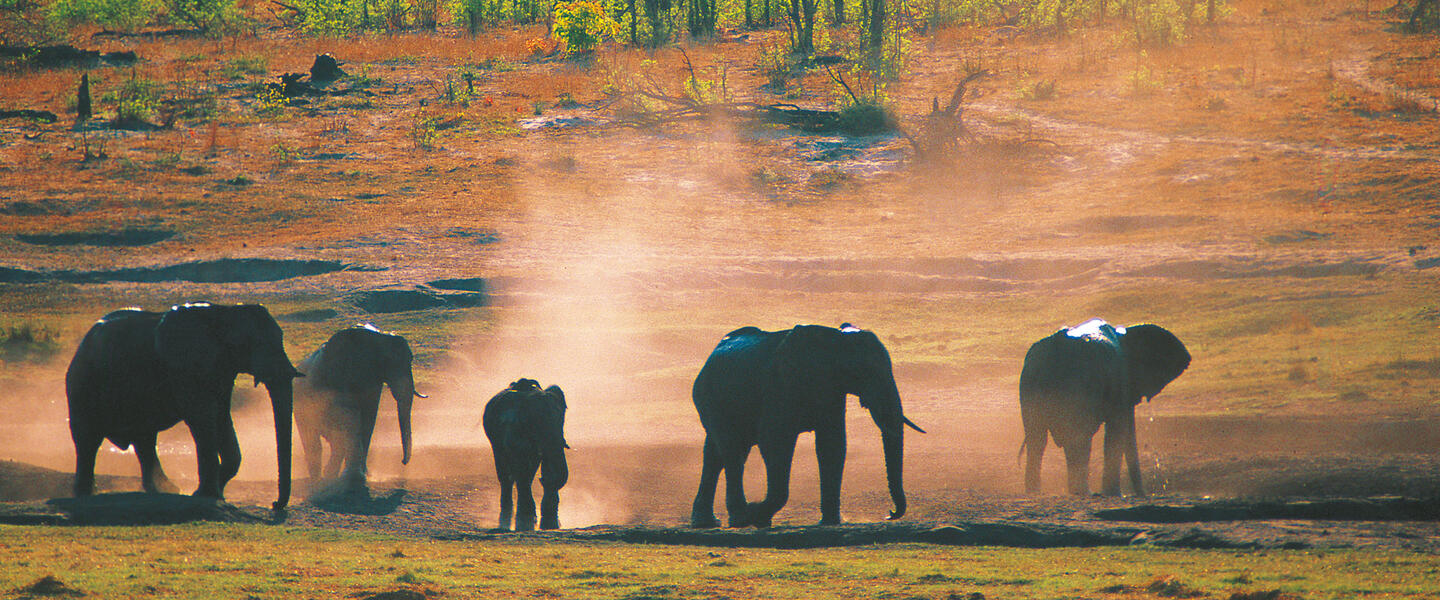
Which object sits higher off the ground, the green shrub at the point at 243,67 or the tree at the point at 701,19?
the tree at the point at 701,19

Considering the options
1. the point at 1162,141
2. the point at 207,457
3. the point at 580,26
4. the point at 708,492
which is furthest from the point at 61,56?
the point at 708,492

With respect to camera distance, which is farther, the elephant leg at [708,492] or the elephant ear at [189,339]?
the elephant leg at [708,492]

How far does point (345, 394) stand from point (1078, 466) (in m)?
9.09

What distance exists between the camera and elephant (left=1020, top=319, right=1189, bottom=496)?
16.0m

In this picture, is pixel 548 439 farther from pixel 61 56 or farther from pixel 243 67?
pixel 61 56

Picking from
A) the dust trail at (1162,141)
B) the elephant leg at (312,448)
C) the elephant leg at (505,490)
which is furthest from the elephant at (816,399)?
the dust trail at (1162,141)

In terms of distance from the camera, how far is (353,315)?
3083 cm

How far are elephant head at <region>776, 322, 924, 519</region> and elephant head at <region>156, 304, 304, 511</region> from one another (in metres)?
5.18

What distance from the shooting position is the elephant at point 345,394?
17438mm

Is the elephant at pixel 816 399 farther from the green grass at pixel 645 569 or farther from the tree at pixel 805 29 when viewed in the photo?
the tree at pixel 805 29

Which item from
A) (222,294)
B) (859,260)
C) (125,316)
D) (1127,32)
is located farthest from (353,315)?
(1127,32)

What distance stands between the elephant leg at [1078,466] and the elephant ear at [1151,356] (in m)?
1.75

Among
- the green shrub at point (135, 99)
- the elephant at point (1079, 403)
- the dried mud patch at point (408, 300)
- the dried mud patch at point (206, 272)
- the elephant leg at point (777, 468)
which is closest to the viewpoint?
the elephant leg at point (777, 468)

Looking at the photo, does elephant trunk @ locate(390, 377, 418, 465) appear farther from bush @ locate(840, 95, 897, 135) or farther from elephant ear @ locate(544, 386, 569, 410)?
bush @ locate(840, 95, 897, 135)
